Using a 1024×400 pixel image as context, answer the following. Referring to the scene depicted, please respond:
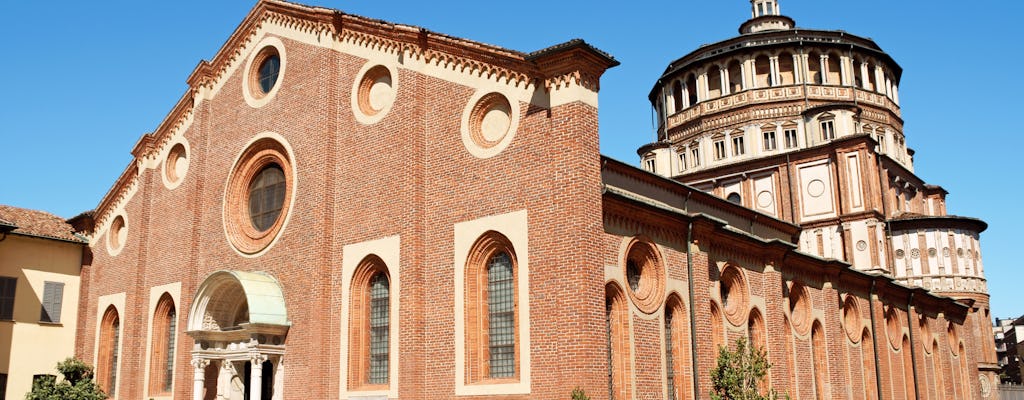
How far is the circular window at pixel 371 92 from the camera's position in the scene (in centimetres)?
1941

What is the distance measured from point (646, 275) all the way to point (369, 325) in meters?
5.93

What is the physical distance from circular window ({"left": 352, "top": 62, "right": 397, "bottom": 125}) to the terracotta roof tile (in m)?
11.8

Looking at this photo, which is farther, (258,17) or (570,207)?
(258,17)

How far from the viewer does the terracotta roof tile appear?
84.2ft

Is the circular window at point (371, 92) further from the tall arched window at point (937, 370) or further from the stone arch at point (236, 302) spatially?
the tall arched window at point (937, 370)

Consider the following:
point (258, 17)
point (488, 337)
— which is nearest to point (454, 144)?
point (488, 337)

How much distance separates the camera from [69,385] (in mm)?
24406

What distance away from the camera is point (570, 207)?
606 inches

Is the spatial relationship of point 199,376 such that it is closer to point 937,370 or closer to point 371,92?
point 371,92

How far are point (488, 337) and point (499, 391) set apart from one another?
1.14 m

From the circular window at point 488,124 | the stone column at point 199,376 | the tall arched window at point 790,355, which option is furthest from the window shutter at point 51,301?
the tall arched window at point 790,355

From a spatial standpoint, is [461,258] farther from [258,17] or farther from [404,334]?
[258,17]

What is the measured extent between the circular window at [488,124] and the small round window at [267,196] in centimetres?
628

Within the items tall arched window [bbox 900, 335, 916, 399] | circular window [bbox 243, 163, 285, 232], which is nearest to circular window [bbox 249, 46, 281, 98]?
circular window [bbox 243, 163, 285, 232]
